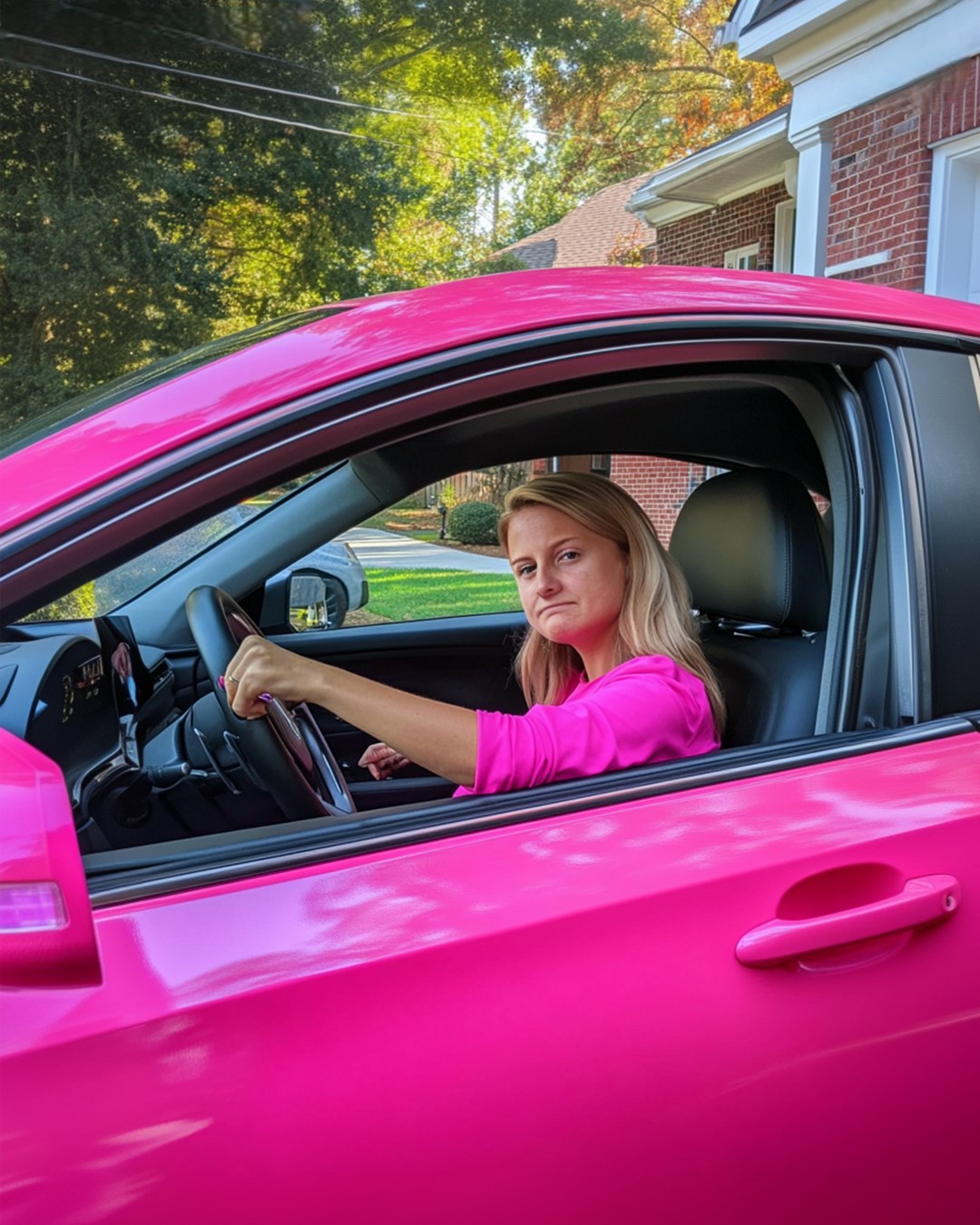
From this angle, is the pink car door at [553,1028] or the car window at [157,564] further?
the car window at [157,564]

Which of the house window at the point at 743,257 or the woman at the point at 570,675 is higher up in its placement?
the house window at the point at 743,257

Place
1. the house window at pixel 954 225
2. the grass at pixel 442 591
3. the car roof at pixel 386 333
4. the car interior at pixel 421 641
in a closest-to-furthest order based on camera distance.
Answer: the car roof at pixel 386 333 < the car interior at pixel 421 641 < the grass at pixel 442 591 < the house window at pixel 954 225

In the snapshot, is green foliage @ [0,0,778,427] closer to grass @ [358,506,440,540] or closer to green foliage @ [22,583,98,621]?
grass @ [358,506,440,540]

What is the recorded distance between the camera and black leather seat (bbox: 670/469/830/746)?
186 cm

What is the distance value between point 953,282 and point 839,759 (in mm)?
6651

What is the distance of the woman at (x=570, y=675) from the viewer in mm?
1365

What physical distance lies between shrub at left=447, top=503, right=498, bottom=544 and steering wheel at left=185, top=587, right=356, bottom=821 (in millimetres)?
1391

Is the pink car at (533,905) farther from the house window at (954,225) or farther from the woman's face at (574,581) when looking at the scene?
the house window at (954,225)

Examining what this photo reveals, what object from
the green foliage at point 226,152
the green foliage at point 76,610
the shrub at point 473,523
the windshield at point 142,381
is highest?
the green foliage at point 226,152

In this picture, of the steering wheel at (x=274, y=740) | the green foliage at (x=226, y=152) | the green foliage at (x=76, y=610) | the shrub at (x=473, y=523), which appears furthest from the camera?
the green foliage at (x=226, y=152)

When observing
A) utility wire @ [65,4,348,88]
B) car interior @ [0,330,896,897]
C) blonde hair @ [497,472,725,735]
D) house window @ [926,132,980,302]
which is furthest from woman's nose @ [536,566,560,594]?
utility wire @ [65,4,348,88]

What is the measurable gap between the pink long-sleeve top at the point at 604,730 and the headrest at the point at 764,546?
0.33 m

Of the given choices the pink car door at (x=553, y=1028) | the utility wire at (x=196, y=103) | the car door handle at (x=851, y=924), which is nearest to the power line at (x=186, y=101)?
the utility wire at (x=196, y=103)

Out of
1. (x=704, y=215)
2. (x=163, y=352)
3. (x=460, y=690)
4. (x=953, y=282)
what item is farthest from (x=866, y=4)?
(x=163, y=352)
